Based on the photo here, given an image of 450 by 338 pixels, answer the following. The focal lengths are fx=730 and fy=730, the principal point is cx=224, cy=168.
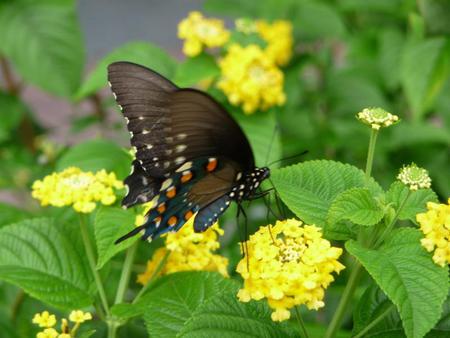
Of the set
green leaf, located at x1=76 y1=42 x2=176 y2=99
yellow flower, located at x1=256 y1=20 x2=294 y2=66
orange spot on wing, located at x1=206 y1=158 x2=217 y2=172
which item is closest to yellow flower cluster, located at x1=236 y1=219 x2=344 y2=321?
orange spot on wing, located at x1=206 y1=158 x2=217 y2=172

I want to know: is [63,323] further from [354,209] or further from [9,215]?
[9,215]

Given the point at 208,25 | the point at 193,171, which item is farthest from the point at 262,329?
the point at 208,25

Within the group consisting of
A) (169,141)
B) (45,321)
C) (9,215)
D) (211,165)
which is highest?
(169,141)

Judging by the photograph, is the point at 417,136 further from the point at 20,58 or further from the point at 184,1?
the point at 184,1

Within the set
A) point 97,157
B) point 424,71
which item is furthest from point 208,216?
point 424,71

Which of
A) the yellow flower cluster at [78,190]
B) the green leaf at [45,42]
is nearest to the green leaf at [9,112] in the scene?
the green leaf at [45,42]

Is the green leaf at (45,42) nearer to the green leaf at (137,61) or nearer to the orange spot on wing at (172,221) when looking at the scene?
the green leaf at (137,61)
